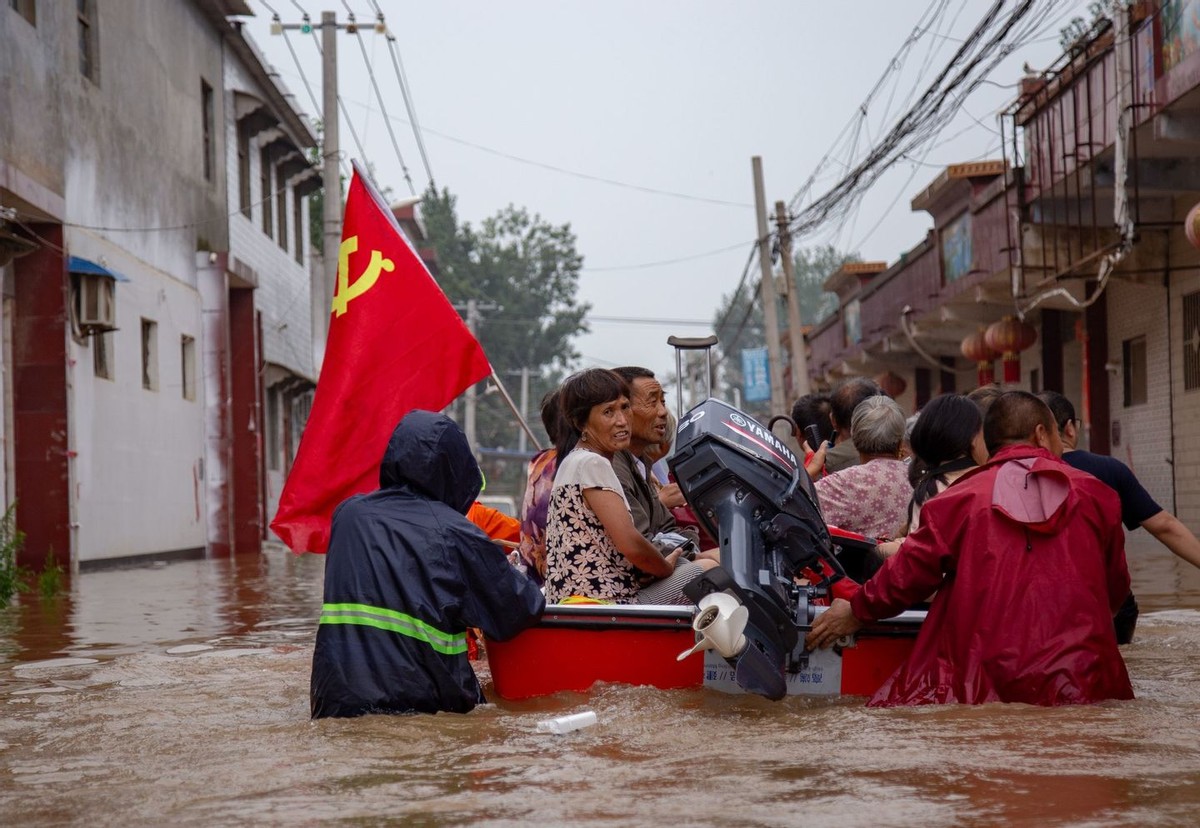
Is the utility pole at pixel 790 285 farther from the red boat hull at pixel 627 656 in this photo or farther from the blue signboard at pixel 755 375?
the blue signboard at pixel 755 375

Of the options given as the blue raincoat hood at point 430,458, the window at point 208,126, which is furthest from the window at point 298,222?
the blue raincoat hood at point 430,458

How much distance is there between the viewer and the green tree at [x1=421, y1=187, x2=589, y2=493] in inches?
2872

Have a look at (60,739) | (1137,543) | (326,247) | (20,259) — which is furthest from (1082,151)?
(60,739)

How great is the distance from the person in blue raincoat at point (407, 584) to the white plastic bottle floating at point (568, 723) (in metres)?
0.40

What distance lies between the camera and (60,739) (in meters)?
5.95

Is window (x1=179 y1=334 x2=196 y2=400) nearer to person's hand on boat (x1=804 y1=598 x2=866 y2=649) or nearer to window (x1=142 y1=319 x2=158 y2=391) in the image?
Answer: window (x1=142 y1=319 x2=158 y2=391)

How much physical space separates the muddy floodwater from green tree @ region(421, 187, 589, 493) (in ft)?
214

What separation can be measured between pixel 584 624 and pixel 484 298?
66164 mm

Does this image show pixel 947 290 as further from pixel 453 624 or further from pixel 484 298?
pixel 484 298

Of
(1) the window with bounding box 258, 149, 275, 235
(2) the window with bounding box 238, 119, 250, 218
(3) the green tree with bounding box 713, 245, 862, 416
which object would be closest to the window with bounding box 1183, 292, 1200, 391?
(2) the window with bounding box 238, 119, 250, 218

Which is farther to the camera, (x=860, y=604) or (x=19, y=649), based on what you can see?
(x=19, y=649)

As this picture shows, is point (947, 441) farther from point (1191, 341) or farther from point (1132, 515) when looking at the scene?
point (1191, 341)

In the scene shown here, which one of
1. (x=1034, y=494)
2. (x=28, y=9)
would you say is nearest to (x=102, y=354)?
(x=28, y=9)

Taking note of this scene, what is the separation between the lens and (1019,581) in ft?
18.1
